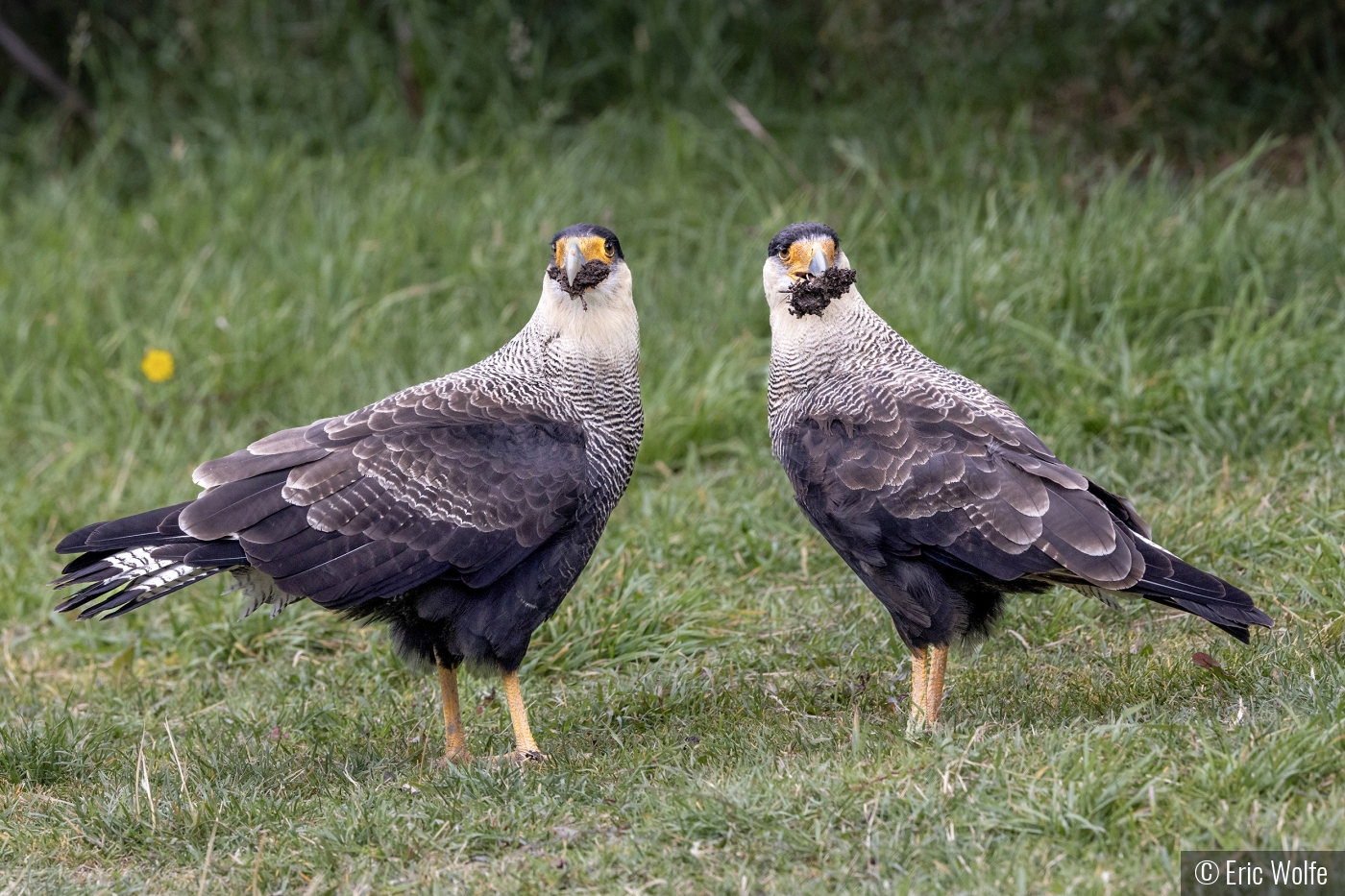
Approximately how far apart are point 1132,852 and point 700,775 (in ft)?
3.55

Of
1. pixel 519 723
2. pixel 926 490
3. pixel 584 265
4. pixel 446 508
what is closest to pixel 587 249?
pixel 584 265

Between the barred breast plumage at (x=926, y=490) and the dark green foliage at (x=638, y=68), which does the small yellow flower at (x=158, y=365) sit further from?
the barred breast plumage at (x=926, y=490)

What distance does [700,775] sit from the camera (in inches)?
134

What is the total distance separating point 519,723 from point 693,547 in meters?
1.43

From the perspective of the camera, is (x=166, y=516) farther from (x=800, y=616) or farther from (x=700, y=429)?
(x=700, y=429)

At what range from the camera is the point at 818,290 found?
4.16 metres

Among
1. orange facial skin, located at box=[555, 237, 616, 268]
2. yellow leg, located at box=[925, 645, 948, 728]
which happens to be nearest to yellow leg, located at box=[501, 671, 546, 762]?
yellow leg, located at box=[925, 645, 948, 728]

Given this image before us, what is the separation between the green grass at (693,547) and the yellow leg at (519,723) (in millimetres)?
143

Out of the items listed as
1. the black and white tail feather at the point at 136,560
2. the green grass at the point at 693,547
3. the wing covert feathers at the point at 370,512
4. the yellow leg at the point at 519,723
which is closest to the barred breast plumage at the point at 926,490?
the green grass at the point at 693,547

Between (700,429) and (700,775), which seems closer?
(700,775)

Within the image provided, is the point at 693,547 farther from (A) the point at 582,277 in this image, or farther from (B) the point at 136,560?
(B) the point at 136,560

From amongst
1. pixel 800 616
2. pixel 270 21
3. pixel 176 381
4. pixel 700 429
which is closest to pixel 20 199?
pixel 270 21

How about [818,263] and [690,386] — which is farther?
[690,386]

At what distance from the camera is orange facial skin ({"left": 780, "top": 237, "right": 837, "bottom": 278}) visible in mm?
4113
